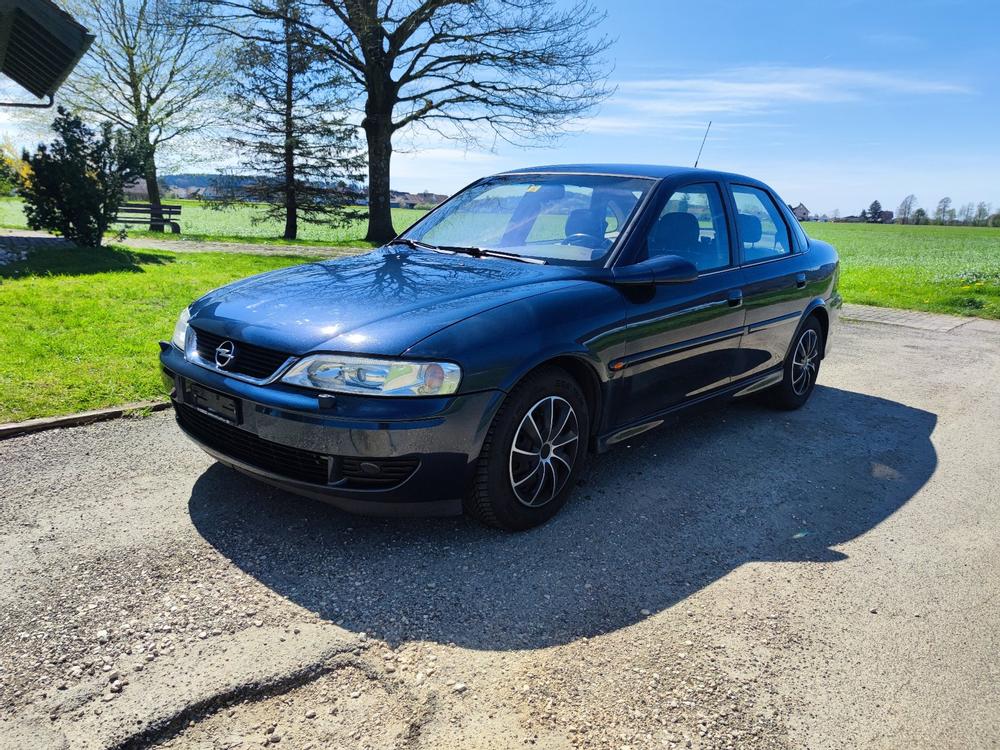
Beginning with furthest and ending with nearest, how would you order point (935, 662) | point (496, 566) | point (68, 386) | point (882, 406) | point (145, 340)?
point (145, 340), point (882, 406), point (68, 386), point (496, 566), point (935, 662)

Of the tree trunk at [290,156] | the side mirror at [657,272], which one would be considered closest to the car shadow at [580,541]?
the side mirror at [657,272]

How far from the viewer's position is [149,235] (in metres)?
18.8

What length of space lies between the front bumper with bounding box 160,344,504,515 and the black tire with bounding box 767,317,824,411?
10.4ft

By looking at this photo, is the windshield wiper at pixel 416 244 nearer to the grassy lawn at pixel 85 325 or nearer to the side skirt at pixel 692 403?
the side skirt at pixel 692 403

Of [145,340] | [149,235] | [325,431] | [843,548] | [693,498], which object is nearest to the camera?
[325,431]

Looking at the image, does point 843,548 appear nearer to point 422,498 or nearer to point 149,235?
point 422,498

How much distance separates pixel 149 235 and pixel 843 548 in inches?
752

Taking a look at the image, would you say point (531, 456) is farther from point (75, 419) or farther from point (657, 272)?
point (75, 419)

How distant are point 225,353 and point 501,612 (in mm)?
1593

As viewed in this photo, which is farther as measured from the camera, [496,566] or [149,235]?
[149,235]

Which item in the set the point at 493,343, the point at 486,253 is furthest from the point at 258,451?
the point at 486,253

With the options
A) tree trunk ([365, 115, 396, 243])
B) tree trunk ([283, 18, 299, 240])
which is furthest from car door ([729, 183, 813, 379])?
tree trunk ([283, 18, 299, 240])

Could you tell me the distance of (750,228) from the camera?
15.9ft

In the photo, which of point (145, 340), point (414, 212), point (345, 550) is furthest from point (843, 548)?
point (414, 212)
